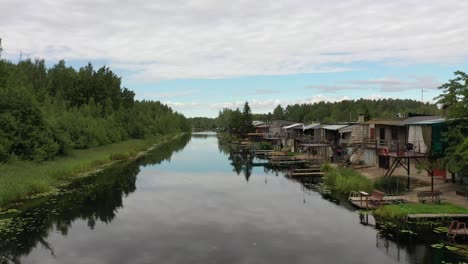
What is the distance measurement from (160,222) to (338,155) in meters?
37.0

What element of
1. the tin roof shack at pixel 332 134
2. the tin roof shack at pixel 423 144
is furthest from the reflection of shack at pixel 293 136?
the tin roof shack at pixel 423 144

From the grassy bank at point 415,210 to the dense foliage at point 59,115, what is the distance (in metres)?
39.1

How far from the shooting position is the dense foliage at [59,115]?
47969mm

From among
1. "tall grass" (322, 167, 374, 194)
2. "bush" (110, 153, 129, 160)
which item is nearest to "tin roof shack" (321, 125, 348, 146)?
"tall grass" (322, 167, 374, 194)

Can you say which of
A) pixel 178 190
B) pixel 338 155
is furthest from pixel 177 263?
pixel 338 155

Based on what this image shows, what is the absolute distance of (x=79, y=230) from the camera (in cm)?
2659

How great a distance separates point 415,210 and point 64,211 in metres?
26.5

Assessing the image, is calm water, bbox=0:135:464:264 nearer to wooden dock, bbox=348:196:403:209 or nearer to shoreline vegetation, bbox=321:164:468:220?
wooden dock, bbox=348:196:403:209

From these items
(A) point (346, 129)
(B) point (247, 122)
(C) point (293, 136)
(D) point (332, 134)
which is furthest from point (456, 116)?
(B) point (247, 122)

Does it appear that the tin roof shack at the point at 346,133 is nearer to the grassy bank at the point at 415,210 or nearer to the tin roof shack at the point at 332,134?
the tin roof shack at the point at 332,134

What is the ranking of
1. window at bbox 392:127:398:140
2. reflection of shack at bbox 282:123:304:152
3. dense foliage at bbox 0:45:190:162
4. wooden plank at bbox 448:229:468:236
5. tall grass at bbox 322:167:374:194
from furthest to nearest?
reflection of shack at bbox 282:123:304:152
dense foliage at bbox 0:45:190:162
window at bbox 392:127:398:140
tall grass at bbox 322:167:374:194
wooden plank at bbox 448:229:468:236

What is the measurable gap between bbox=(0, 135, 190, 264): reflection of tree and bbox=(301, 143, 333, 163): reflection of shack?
2845cm

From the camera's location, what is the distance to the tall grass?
36656mm

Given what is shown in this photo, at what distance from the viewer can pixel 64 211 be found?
3120cm
